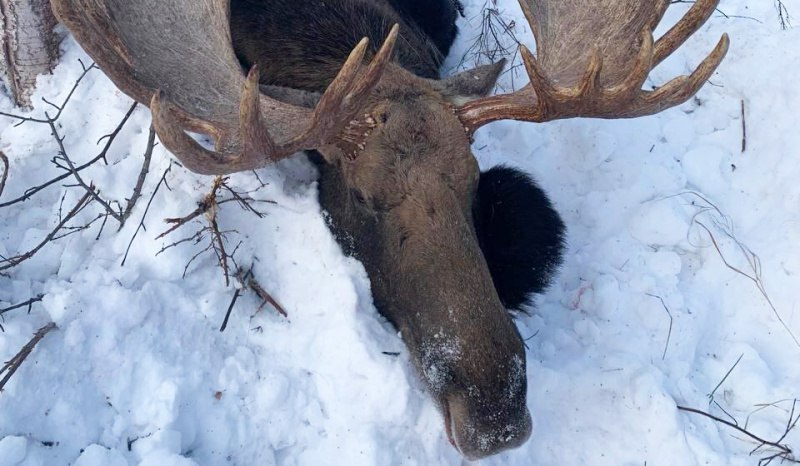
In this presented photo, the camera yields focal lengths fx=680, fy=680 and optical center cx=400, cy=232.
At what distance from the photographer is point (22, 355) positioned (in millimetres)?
2959

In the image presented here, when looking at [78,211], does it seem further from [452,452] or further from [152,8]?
[452,452]

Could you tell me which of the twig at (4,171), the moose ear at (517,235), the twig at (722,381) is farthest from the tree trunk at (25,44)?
the twig at (722,381)

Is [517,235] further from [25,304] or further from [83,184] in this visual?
[25,304]

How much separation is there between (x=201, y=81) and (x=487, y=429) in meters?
2.02

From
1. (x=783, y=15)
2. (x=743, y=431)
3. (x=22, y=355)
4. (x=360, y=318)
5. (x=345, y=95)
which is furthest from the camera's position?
(x=783, y=15)

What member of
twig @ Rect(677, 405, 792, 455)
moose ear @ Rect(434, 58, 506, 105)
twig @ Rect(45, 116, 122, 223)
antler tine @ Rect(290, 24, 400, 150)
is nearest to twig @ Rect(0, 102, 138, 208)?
twig @ Rect(45, 116, 122, 223)

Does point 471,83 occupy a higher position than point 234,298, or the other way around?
point 471,83

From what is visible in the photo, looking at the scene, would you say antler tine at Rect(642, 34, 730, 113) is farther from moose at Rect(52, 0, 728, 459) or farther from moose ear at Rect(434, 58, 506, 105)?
moose ear at Rect(434, 58, 506, 105)

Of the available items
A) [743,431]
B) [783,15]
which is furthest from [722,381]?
[783,15]

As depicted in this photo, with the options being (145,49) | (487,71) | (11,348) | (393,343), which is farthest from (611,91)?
(11,348)

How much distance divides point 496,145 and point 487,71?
892 mm

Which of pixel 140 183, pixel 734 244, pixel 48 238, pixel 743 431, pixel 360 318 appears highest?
pixel 140 183

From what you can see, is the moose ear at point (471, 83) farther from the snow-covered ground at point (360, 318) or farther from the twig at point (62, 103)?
the twig at point (62, 103)

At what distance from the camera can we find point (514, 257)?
12.5 feet
